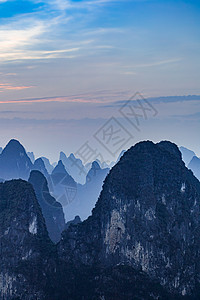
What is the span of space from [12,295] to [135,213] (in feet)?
30.7

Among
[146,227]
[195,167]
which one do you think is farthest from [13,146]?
[195,167]

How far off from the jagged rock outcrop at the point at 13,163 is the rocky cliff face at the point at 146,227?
44.4 metres

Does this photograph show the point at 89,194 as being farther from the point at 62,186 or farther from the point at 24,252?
the point at 24,252

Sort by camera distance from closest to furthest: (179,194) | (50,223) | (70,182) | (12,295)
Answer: (12,295)
(179,194)
(50,223)
(70,182)

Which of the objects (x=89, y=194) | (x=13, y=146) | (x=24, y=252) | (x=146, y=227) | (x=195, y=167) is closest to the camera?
(x=146, y=227)

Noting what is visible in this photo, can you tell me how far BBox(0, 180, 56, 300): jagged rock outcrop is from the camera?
78.9ft

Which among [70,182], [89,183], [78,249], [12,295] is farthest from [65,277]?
[89,183]

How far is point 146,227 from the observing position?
80.3 feet

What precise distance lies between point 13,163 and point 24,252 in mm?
45157

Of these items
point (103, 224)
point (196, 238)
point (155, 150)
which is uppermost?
point (155, 150)

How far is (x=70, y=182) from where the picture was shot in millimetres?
72312

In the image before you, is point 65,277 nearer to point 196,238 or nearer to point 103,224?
point 103,224

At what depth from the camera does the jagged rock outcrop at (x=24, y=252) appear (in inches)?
947

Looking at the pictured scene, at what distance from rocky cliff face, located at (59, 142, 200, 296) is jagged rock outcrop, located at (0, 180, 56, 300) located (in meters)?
1.52
